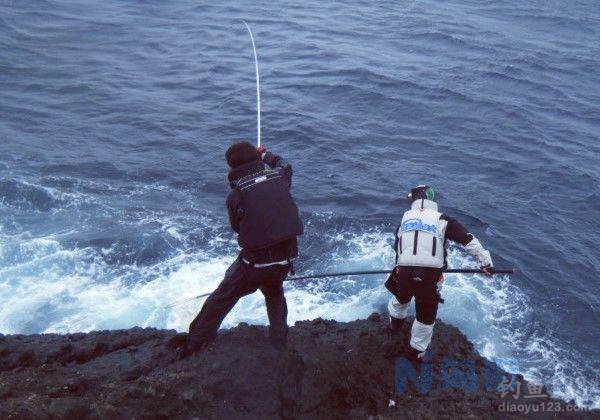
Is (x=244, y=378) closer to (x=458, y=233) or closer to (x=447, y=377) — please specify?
(x=447, y=377)

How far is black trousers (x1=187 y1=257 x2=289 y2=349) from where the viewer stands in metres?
5.05

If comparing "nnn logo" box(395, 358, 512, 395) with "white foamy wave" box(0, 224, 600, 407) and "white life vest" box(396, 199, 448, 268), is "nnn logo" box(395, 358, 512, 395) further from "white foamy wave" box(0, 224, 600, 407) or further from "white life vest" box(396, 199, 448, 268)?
"white foamy wave" box(0, 224, 600, 407)

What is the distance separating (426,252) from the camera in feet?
17.8

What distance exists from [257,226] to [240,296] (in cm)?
91

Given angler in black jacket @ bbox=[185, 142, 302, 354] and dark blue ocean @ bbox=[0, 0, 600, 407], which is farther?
dark blue ocean @ bbox=[0, 0, 600, 407]

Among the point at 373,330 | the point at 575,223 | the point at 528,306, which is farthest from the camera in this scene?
the point at 575,223

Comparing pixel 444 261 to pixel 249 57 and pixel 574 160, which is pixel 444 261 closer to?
pixel 574 160

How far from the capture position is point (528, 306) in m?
9.36

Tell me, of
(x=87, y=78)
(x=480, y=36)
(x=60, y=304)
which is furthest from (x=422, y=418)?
(x=480, y=36)

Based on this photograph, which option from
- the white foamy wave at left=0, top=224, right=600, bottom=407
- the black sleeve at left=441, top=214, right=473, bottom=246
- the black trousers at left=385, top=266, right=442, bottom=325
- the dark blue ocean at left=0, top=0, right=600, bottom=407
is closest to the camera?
the black sleeve at left=441, top=214, right=473, bottom=246

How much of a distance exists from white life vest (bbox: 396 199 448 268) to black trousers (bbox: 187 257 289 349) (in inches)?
50.9

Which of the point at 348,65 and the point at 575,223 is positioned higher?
the point at 348,65

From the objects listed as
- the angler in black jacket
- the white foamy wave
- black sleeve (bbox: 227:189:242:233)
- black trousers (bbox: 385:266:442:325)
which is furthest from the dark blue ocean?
black sleeve (bbox: 227:189:242:233)

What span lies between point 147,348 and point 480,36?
24.3 meters
